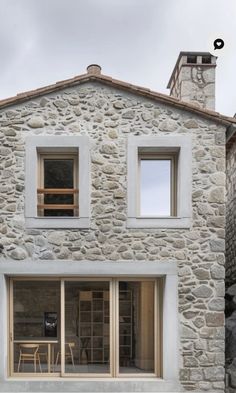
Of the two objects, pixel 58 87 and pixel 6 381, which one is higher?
pixel 58 87

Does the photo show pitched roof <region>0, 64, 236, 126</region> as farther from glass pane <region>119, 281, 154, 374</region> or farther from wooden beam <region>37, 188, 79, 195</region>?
glass pane <region>119, 281, 154, 374</region>

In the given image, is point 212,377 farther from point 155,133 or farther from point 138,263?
point 155,133

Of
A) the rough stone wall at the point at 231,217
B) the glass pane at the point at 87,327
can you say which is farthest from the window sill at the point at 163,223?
the rough stone wall at the point at 231,217

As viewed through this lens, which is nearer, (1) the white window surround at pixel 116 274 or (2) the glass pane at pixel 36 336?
(1) the white window surround at pixel 116 274

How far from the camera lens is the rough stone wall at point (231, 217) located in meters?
13.7

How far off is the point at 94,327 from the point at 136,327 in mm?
925

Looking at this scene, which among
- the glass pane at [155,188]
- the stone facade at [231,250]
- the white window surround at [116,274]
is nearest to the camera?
the white window surround at [116,274]

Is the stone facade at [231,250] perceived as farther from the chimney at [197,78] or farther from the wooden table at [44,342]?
the wooden table at [44,342]

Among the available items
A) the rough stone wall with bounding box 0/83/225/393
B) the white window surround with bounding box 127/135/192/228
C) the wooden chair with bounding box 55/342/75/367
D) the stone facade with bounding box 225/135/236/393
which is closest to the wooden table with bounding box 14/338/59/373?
the wooden chair with bounding box 55/342/75/367

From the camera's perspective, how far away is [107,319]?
A: 32.6 feet

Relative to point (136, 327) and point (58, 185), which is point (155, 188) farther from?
point (136, 327)

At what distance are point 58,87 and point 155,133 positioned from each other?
7.77 feet

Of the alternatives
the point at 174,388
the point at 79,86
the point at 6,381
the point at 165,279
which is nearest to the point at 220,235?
the point at 165,279

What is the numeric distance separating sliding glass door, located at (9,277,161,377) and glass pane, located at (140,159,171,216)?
1.60 meters
